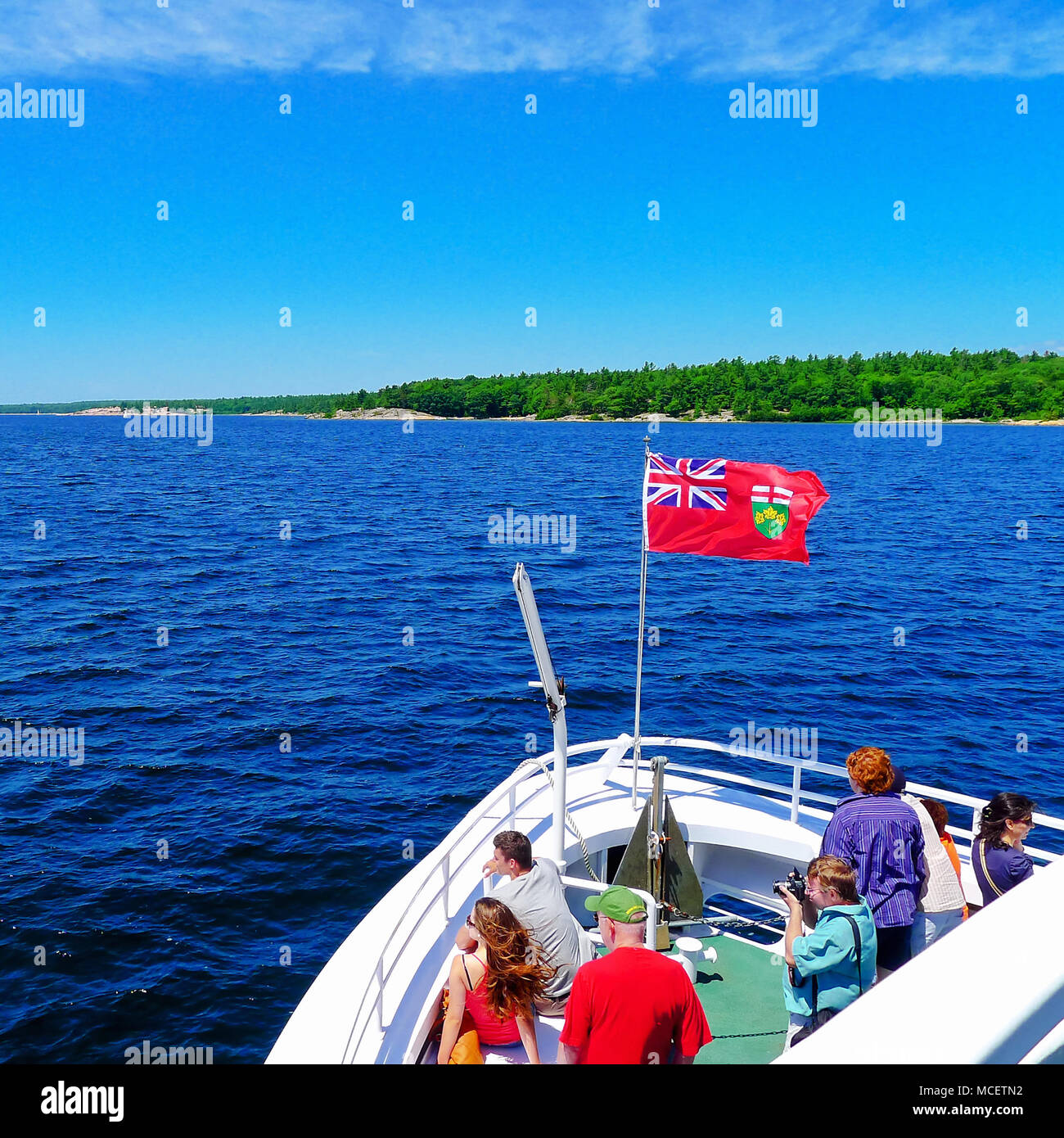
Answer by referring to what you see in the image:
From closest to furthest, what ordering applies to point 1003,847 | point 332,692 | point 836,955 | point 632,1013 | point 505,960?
point 632,1013, point 836,955, point 505,960, point 1003,847, point 332,692

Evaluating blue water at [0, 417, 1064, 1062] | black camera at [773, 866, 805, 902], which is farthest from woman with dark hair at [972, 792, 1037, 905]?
blue water at [0, 417, 1064, 1062]

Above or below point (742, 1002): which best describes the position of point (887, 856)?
above

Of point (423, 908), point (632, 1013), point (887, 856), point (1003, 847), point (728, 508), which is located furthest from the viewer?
point (728, 508)

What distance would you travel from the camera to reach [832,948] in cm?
529

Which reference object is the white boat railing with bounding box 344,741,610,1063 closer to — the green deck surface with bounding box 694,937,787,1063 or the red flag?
the green deck surface with bounding box 694,937,787,1063

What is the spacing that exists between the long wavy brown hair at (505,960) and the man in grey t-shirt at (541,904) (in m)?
0.62

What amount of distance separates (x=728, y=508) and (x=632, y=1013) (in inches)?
260

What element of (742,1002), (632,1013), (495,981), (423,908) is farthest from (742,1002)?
(632,1013)

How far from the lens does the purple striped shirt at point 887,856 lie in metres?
6.12

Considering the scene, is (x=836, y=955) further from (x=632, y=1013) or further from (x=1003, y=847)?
(x=1003, y=847)

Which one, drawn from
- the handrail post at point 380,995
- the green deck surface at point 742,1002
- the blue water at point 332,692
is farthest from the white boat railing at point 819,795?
the blue water at point 332,692

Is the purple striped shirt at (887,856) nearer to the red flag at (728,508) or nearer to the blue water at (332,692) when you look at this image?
the red flag at (728,508)

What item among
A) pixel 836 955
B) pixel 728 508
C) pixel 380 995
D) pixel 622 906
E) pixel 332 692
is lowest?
pixel 332 692
